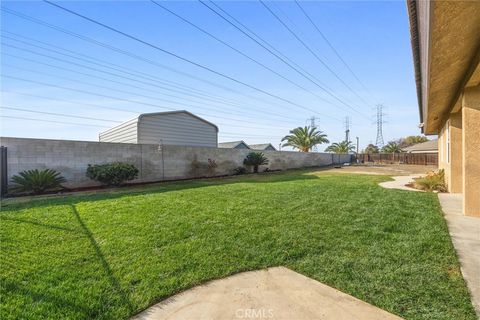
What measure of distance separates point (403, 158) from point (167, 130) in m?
30.4

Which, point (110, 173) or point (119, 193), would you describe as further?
point (110, 173)

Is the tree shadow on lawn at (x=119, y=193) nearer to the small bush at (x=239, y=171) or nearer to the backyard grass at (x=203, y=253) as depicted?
the backyard grass at (x=203, y=253)

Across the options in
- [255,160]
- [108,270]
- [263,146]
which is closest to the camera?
[108,270]

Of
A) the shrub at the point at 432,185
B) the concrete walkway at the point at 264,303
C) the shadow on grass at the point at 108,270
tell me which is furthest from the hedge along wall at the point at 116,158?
the shrub at the point at 432,185

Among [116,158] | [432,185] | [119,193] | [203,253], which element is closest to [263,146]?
[116,158]

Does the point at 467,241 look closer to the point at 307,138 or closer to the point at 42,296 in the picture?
the point at 42,296

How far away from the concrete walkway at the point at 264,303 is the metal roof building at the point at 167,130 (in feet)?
42.6

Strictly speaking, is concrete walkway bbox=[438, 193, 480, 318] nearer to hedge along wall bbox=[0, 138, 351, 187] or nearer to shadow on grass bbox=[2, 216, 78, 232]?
shadow on grass bbox=[2, 216, 78, 232]

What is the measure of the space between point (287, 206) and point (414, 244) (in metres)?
2.67

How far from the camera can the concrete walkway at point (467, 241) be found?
262 cm

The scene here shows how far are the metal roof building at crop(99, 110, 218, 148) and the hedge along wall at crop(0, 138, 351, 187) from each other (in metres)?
2.20

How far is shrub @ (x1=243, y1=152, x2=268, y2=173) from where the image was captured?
57.2 feet

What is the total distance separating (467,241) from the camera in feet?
12.7

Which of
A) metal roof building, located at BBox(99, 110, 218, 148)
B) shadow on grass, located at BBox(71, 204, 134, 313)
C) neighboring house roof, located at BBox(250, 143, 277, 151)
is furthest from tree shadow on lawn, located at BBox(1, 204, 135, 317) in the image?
neighboring house roof, located at BBox(250, 143, 277, 151)
